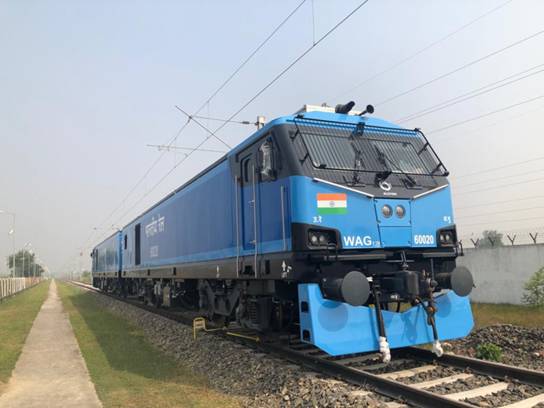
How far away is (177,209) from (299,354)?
6902 millimetres

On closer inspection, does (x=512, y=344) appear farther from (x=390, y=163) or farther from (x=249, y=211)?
(x=249, y=211)

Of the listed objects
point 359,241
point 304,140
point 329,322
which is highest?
point 304,140

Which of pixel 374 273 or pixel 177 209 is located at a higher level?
pixel 177 209

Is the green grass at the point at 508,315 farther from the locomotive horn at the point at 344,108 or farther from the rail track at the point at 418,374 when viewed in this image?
the locomotive horn at the point at 344,108

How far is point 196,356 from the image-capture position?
9047 millimetres

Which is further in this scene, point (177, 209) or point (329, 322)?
point (177, 209)

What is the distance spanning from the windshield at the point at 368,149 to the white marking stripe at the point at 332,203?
1.73ft

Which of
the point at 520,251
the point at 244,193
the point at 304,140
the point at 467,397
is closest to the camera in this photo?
the point at 467,397

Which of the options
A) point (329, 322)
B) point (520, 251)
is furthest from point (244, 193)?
point (520, 251)

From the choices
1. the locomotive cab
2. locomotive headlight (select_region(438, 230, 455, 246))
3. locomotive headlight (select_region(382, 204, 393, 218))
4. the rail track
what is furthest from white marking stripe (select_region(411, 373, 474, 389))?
locomotive headlight (select_region(382, 204, 393, 218))

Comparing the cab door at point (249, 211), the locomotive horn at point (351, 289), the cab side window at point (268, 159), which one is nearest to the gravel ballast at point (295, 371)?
the locomotive horn at point (351, 289)

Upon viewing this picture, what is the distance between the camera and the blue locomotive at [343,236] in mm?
6230

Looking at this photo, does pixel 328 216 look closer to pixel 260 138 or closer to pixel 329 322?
pixel 329 322

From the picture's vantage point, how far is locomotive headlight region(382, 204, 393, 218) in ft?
22.3
